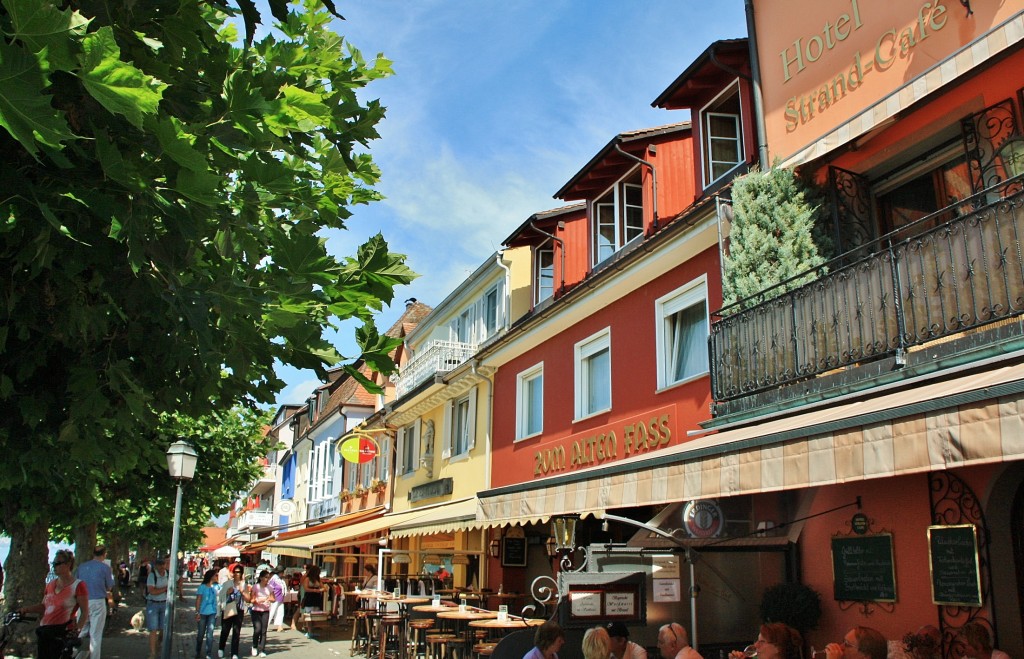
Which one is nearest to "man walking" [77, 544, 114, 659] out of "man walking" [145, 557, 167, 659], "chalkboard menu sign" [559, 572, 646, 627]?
"man walking" [145, 557, 167, 659]

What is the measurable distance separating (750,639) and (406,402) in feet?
55.0

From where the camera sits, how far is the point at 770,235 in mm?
9836

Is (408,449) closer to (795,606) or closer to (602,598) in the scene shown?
(602,598)

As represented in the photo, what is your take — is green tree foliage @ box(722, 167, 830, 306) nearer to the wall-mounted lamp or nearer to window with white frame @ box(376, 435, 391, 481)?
the wall-mounted lamp

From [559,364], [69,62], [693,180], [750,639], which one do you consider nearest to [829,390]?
[750,639]

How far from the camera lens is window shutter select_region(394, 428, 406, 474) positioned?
87.6 feet

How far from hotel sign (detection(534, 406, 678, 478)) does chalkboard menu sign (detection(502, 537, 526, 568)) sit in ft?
7.40

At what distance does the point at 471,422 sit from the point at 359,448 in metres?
7.58

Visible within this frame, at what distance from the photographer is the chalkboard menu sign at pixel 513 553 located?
17781 mm

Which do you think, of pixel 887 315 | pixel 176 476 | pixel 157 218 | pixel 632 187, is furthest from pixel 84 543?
pixel 887 315

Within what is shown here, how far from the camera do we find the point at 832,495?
864cm

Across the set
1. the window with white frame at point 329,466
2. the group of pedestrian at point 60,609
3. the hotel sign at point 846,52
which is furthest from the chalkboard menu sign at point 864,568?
the window with white frame at point 329,466

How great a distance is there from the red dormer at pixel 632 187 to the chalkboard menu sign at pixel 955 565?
7.35m

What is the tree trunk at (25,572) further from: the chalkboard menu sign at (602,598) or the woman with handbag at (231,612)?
the chalkboard menu sign at (602,598)
